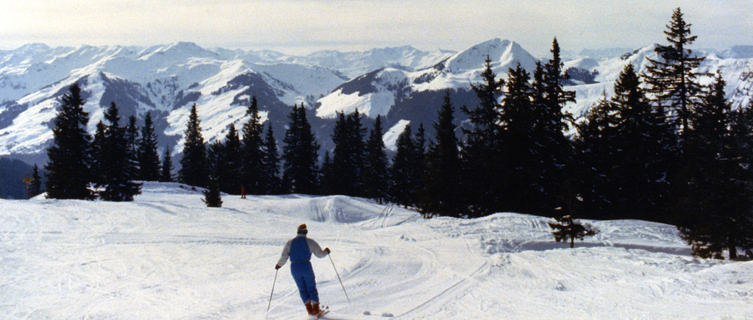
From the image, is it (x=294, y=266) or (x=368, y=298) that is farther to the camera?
(x=368, y=298)

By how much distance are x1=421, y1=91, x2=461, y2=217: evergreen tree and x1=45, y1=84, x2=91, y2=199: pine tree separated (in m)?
28.2

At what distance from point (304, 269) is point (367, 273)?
4.40 metres

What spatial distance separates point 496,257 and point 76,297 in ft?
40.1

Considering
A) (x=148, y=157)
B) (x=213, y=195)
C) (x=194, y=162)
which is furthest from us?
(x=148, y=157)

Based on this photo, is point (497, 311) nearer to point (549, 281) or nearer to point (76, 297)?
point (549, 281)

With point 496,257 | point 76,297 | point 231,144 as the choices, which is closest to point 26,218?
point 76,297

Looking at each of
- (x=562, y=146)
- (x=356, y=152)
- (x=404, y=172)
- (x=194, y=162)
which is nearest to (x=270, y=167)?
(x=194, y=162)

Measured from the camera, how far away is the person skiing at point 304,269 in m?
10.7

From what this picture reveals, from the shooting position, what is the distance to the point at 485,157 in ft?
114

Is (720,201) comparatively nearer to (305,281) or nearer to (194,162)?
(305,281)

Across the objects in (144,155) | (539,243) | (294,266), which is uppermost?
(144,155)

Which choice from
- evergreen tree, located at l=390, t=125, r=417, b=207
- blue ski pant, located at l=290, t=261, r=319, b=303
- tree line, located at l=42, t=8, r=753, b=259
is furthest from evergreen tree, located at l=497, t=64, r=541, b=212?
blue ski pant, located at l=290, t=261, r=319, b=303

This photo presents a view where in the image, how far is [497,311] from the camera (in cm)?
1106

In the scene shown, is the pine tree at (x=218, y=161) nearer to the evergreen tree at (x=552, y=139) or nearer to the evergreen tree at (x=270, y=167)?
the evergreen tree at (x=270, y=167)
